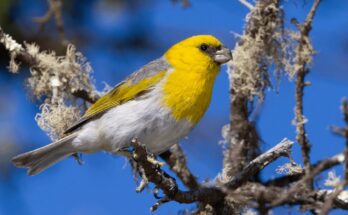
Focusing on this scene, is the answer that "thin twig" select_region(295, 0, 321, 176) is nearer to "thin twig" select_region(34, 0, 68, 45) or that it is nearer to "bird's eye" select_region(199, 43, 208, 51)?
"bird's eye" select_region(199, 43, 208, 51)

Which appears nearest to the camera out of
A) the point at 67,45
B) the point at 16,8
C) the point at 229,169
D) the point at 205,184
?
the point at 205,184

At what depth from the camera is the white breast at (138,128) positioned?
398cm

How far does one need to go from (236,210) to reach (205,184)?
0.22 m

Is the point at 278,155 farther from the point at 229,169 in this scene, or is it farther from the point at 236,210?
the point at 229,169

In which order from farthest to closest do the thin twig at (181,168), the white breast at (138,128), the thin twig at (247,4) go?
the thin twig at (181,168), the thin twig at (247,4), the white breast at (138,128)

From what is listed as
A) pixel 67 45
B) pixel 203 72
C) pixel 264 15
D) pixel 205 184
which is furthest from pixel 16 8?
pixel 205 184

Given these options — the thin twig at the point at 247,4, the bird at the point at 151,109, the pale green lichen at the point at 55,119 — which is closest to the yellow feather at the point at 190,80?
the bird at the point at 151,109

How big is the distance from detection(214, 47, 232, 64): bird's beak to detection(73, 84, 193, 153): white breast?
485mm

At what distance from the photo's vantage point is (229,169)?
13.1 feet

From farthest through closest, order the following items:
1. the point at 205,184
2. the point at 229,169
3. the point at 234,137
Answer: the point at 234,137, the point at 229,169, the point at 205,184

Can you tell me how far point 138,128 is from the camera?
3992 millimetres

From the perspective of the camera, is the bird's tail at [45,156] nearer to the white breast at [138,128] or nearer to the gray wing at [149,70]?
the white breast at [138,128]

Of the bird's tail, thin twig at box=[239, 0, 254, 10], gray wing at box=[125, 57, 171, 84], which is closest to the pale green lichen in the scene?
the bird's tail

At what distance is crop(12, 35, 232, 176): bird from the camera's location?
400cm
